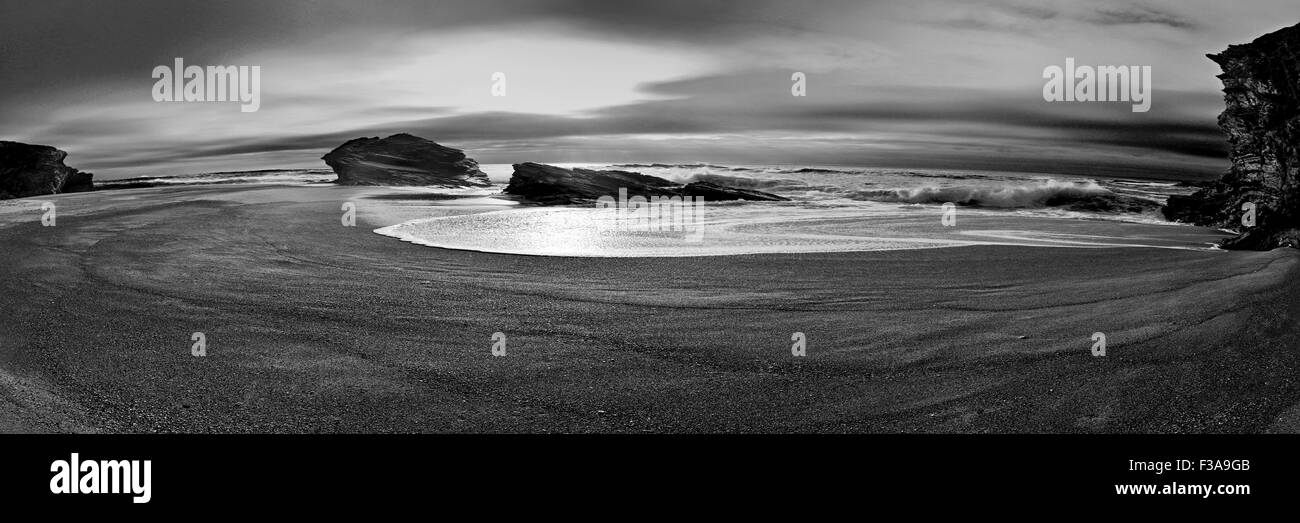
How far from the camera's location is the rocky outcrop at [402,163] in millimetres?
26172

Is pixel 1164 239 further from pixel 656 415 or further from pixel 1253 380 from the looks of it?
pixel 656 415

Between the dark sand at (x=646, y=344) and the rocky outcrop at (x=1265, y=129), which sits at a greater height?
the rocky outcrop at (x=1265, y=129)

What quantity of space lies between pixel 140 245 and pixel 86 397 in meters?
5.08

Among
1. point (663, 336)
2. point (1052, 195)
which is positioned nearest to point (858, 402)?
point (663, 336)

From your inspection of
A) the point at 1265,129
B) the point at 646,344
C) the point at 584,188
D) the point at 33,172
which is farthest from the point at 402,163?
the point at 646,344

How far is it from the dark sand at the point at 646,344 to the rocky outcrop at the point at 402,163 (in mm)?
19969

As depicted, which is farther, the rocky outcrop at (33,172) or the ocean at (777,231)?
the rocky outcrop at (33,172)

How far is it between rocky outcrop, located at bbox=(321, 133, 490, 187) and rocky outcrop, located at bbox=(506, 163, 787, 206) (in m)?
7.42

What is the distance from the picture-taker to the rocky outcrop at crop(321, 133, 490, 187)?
26.2 metres

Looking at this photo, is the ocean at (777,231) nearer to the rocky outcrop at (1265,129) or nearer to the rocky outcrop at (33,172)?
the rocky outcrop at (1265,129)

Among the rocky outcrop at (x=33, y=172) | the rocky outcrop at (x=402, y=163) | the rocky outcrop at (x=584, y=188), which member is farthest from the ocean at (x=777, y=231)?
the rocky outcrop at (x=33, y=172)

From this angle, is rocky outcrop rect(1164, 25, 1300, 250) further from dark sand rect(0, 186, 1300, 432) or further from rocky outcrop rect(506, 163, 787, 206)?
rocky outcrop rect(506, 163, 787, 206)

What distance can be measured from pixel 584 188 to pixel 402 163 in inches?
505
